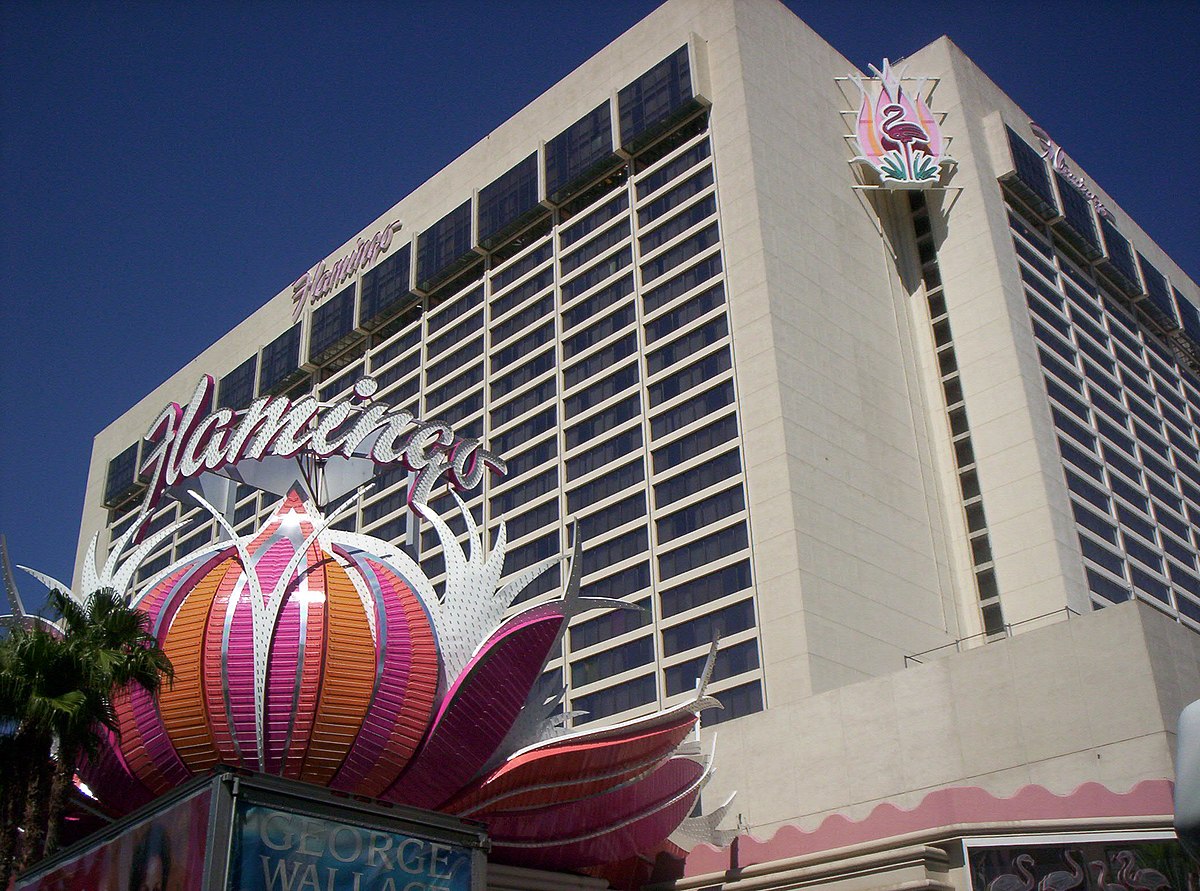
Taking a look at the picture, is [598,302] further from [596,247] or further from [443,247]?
[443,247]

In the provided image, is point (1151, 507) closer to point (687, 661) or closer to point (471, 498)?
point (687, 661)

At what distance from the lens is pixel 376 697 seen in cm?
3052

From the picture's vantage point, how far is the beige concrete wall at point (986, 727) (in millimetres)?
37938

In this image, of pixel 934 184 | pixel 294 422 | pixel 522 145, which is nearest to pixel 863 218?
pixel 934 184

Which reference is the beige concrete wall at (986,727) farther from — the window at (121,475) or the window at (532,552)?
the window at (121,475)

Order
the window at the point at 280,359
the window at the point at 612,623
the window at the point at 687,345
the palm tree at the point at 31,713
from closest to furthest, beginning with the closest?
the palm tree at the point at 31,713, the window at the point at 612,623, the window at the point at 687,345, the window at the point at 280,359

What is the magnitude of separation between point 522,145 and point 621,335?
19255 mm

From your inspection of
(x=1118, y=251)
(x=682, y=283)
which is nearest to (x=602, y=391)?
(x=682, y=283)

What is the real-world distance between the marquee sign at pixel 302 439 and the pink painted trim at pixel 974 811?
45.1 feet

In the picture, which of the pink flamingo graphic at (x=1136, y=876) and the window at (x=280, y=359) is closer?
the pink flamingo graphic at (x=1136, y=876)

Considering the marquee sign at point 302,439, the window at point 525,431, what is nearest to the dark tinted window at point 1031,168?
the window at point 525,431

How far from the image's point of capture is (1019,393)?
66438 mm

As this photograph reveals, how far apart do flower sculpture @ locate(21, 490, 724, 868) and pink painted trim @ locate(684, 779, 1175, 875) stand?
4.53 m

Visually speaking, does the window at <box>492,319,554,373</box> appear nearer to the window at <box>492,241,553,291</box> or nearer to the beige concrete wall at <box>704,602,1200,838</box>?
the window at <box>492,241,553,291</box>
